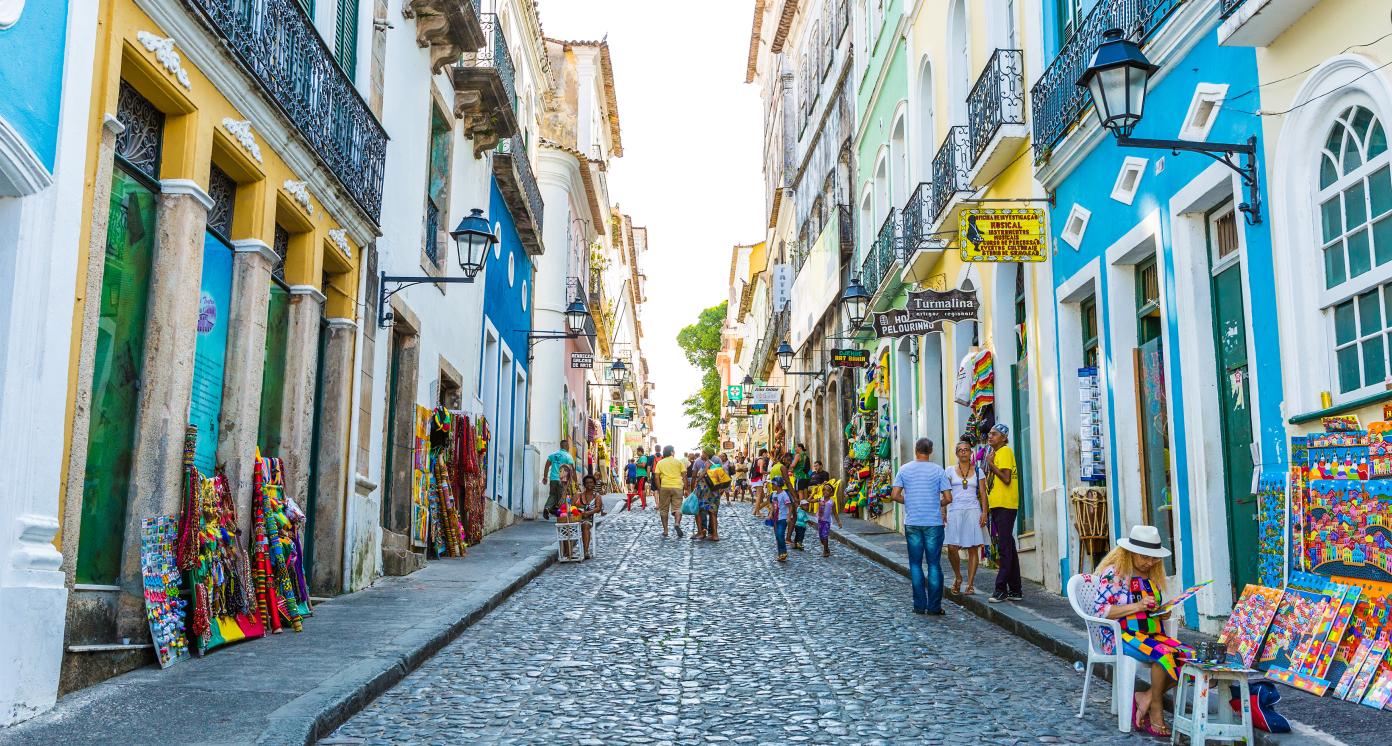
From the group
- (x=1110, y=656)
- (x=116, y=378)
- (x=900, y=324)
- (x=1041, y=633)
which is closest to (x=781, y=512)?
(x=900, y=324)

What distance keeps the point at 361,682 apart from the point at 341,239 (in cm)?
547

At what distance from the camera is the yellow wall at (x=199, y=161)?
245 inches

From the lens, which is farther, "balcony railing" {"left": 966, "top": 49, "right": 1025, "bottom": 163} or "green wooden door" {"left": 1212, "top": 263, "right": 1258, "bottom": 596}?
"balcony railing" {"left": 966, "top": 49, "right": 1025, "bottom": 163}

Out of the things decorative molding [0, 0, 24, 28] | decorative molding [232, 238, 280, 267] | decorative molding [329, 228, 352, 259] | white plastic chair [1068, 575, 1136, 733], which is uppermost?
decorative molding [329, 228, 352, 259]

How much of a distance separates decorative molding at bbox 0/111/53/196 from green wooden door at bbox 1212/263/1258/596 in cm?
738

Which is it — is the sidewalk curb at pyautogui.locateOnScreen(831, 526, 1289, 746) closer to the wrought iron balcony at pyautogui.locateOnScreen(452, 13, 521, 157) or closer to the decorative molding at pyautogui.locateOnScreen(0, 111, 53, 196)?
the decorative molding at pyautogui.locateOnScreen(0, 111, 53, 196)

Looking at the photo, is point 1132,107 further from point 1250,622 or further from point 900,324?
point 900,324

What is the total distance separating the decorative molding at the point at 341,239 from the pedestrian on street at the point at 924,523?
5552mm

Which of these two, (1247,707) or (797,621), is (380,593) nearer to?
(797,621)

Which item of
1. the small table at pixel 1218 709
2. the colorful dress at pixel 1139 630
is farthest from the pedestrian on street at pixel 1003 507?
the small table at pixel 1218 709

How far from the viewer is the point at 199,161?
7.59m

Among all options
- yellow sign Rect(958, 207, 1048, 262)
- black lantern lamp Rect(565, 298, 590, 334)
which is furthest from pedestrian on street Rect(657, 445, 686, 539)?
yellow sign Rect(958, 207, 1048, 262)

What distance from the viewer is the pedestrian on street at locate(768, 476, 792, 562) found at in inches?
613

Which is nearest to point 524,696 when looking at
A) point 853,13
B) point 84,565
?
point 84,565
